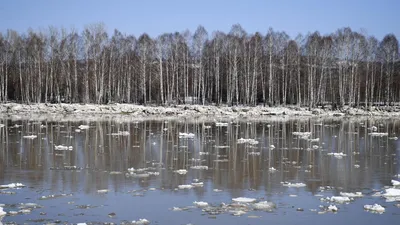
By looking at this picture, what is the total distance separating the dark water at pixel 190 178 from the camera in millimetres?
8086

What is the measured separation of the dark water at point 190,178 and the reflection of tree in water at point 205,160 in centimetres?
3

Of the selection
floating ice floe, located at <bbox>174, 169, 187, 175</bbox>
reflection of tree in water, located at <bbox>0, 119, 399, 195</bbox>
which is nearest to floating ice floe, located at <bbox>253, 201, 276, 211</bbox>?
reflection of tree in water, located at <bbox>0, 119, 399, 195</bbox>

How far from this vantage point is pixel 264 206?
866 centimetres

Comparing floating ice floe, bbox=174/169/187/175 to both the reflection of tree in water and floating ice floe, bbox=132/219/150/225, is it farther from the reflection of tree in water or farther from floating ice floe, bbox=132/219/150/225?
floating ice floe, bbox=132/219/150/225

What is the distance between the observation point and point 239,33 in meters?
Answer: 53.3

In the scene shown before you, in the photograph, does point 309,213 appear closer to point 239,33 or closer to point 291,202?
point 291,202

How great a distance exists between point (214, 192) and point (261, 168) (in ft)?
11.5

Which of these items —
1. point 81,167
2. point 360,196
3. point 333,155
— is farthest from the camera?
point 333,155

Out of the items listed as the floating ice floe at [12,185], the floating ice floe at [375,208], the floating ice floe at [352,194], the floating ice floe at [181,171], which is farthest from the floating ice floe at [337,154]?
the floating ice floe at [12,185]

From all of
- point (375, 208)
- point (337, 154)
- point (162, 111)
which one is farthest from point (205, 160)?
point (162, 111)

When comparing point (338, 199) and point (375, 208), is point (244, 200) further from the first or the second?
point (375, 208)

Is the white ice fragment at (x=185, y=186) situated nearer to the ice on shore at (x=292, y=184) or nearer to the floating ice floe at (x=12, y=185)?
the ice on shore at (x=292, y=184)

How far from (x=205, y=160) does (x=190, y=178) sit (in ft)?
10.1

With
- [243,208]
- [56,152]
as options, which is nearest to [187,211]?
[243,208]
